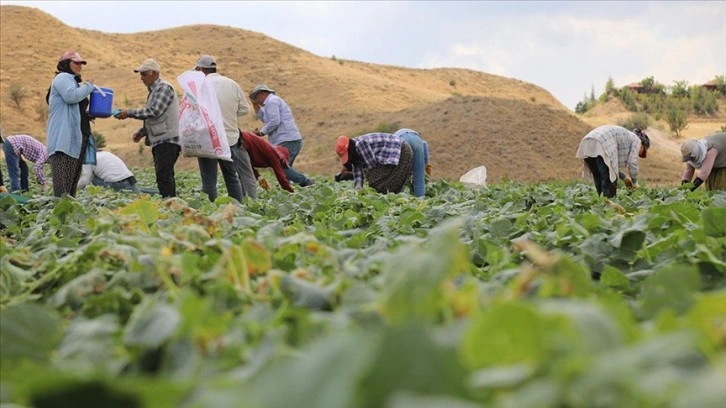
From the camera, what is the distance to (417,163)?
29.9ft

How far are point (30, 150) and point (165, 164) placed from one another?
4168 mm

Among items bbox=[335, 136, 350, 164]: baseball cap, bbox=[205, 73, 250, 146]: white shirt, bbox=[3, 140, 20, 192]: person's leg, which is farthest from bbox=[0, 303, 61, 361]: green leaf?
bbox=[3, 140, 20, 192]: person's leg

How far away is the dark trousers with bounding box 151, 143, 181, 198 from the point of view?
305 inches

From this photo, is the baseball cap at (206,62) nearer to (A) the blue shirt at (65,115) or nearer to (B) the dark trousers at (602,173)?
(A) the blue shirt at (65,115)

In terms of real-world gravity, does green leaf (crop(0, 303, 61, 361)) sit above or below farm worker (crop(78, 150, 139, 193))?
above

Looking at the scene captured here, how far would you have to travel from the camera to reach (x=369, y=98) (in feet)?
161

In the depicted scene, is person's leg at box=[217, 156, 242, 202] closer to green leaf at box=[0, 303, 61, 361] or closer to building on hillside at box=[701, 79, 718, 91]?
green leaf at box=[0, 303, 61, 361]

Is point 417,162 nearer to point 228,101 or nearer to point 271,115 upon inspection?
point 228,101

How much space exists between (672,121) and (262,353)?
4375 centimetres

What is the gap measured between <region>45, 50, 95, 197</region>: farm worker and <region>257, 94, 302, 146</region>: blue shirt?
305cm

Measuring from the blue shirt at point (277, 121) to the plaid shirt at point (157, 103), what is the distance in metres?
2.65

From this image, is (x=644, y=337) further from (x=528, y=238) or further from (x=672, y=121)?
(x=672, y=121)

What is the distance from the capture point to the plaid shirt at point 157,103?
7453 mm

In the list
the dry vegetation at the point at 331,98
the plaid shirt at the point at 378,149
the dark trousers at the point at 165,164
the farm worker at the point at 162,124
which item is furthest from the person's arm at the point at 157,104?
the dry vegetation at the point at 331,98
